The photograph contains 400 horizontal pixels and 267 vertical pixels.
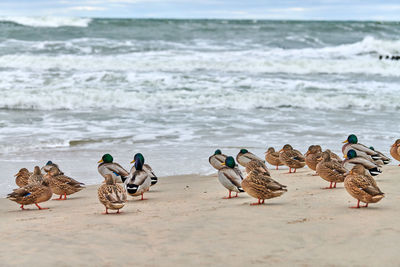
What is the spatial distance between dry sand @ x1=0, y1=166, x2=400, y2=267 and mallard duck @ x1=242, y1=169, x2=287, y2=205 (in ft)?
0.44

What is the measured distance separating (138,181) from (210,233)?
2367 millimetres

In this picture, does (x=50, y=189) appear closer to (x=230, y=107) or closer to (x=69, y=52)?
(x=230, y=107)

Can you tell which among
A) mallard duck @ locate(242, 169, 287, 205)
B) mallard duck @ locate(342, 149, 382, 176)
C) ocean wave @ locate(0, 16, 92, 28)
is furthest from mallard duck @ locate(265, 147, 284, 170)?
ocean wave @ locate(0, 16, 92, 28)

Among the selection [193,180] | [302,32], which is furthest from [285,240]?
[302,32]

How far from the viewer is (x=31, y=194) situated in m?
7.55

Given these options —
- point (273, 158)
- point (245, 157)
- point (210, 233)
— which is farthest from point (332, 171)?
point (210, 233)

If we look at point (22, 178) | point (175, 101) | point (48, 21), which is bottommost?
point (22, 178)

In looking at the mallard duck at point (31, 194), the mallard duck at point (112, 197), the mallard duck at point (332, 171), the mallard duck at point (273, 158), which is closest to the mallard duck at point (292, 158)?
the mallard duck at point (273, 158)

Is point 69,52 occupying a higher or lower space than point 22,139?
higher

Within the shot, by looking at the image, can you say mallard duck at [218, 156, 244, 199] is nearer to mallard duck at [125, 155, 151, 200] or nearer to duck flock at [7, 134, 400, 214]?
duck flock at [7, 134, 400, 214]

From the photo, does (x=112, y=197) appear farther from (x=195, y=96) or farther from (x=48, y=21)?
(x=48, y=21)

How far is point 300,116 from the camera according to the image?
1692cm

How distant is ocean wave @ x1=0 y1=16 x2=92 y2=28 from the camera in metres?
53.4

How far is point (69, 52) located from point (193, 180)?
1006 inches
